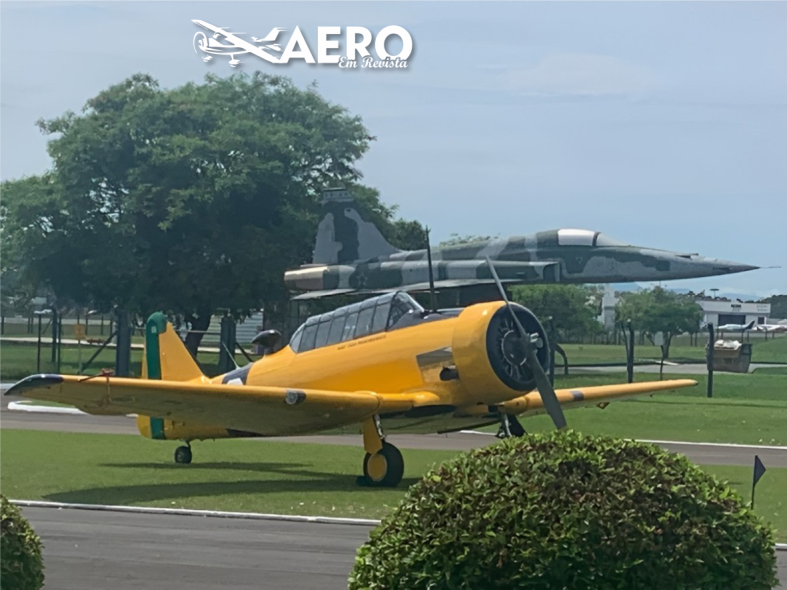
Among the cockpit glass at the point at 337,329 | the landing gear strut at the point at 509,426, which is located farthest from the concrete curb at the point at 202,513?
the cockpit glass at the point at 337,329

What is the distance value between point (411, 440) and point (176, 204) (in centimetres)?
2867

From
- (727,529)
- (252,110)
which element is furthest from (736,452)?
(252,110)

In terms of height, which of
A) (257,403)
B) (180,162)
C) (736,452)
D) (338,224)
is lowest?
(736,452)

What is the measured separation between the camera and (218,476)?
58.8 feet

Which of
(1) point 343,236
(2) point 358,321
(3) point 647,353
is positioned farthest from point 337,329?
(3) point 647,353

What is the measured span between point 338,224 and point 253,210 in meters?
8.32

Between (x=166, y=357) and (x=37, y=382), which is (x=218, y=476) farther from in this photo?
(x=37, y=382)

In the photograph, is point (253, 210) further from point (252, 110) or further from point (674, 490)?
point (674, 490)

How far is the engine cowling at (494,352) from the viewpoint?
640 inches

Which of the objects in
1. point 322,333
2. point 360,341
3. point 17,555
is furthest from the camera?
point 322,333

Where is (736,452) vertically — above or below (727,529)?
below

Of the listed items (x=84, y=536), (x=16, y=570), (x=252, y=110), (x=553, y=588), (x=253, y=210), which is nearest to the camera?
(x=553, y=588)

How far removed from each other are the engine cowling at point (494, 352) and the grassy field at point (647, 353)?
3500 cm

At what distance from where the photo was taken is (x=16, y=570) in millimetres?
5926
